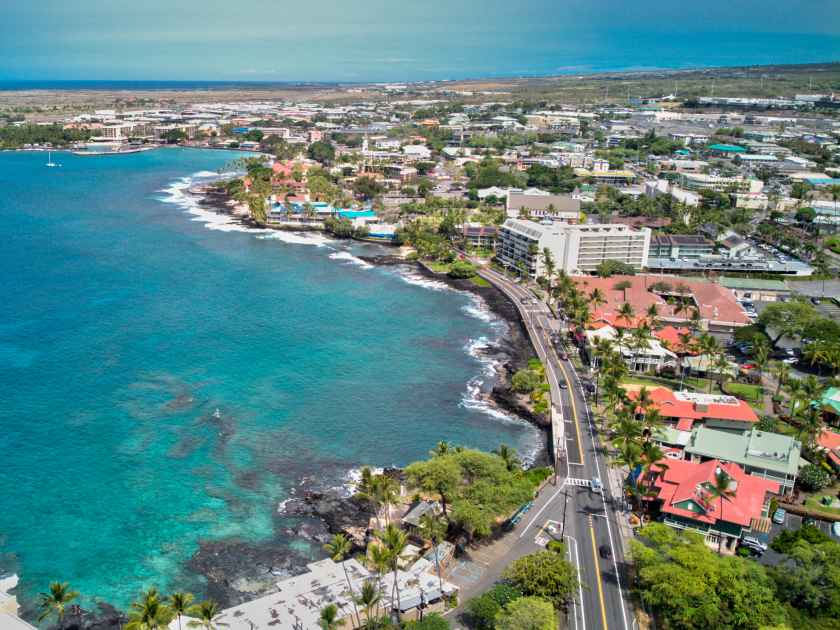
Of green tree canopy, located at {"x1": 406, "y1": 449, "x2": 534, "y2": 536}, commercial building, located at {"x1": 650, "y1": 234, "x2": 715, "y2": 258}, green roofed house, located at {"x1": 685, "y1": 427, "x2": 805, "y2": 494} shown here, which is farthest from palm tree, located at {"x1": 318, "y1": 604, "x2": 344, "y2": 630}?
commercial building, located at {"x1": 650, "y1": 234, "x2": 715, "y2": 258}

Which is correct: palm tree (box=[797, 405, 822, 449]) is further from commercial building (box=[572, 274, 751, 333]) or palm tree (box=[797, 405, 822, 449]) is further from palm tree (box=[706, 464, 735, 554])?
commercial building (box=[572, 274, 751, 333])

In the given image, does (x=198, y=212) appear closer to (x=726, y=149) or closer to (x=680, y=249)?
(x=680, y=249)

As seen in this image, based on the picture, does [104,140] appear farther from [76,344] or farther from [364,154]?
[76,344]

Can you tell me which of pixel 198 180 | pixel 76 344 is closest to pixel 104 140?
pixel 198 180

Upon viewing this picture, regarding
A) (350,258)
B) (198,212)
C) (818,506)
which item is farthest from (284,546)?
(198,212)

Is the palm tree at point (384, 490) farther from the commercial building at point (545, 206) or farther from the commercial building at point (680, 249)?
the commercial building at point (545, 206)
